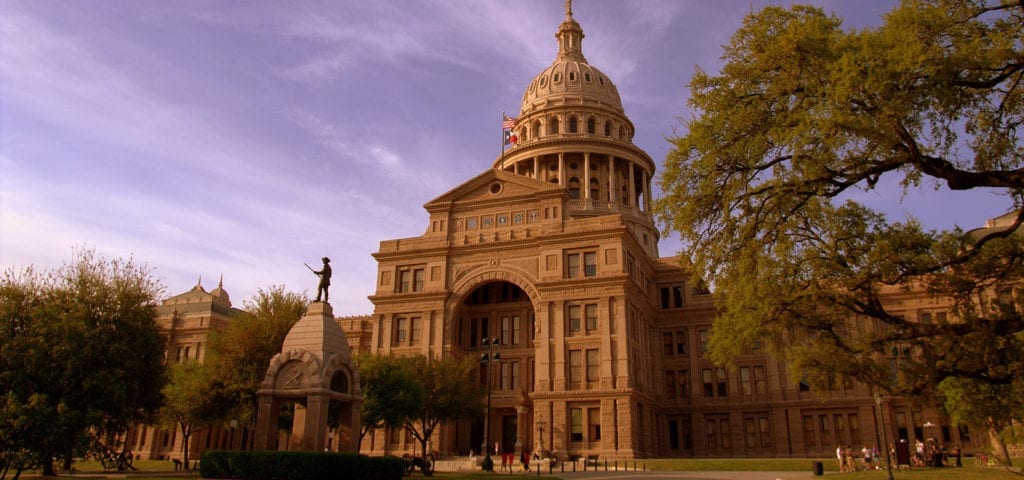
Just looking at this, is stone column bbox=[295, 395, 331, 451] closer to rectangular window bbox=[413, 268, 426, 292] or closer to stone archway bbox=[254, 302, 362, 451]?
stone archway bbox=[254, 302, 362, 451]

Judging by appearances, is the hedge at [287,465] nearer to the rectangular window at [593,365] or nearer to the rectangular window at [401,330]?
the rectangular window at [593,365]

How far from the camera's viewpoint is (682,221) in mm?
22672

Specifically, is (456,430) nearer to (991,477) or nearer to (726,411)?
(726,411)

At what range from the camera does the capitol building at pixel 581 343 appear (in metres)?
54.3

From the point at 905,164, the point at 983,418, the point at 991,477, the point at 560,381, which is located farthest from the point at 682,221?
the point at 560,381

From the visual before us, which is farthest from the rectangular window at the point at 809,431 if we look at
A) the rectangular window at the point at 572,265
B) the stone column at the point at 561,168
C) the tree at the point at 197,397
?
the tree at the point at 197,397

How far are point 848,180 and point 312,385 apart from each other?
20735 millimetres

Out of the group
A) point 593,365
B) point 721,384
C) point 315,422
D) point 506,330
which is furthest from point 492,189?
point 315,422

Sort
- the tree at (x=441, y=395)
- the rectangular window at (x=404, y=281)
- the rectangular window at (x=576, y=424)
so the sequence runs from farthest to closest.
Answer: the rectangular window at (x=404, y=281) → the rectangular window at (x=576, y=424) → the tree at (x=441, y=395)

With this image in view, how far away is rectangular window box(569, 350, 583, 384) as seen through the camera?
180ft

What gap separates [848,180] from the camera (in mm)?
19062

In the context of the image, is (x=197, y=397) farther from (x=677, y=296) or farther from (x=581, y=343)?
(x=677, y=296)

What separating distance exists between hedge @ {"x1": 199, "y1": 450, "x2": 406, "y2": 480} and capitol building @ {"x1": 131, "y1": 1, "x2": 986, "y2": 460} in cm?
2771

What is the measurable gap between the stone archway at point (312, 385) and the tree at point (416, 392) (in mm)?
10440
